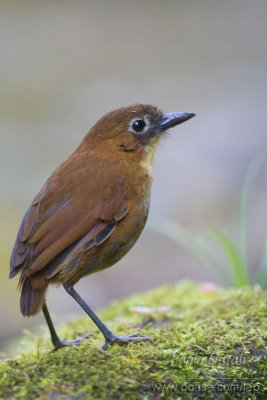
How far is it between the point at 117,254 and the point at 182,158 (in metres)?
8.04

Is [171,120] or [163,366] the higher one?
[171,120]

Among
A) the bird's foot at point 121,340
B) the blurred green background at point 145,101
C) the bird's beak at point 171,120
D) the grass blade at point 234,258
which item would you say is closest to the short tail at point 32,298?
the bird's foot at point 121,340

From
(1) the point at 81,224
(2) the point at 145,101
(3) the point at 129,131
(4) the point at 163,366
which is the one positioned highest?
(2) the point at 145,101

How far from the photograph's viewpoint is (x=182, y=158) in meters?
11.7

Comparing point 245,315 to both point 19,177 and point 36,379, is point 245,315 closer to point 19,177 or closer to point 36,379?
point 36,379

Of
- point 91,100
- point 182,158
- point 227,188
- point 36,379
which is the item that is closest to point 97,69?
point 91,100

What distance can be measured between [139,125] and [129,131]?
9 cm

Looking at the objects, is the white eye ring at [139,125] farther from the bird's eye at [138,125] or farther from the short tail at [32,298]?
the short tail at [32,298]

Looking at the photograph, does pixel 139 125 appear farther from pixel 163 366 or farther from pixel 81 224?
pixel 163 366

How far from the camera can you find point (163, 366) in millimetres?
3355

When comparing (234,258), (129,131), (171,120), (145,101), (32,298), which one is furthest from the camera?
(145,101)

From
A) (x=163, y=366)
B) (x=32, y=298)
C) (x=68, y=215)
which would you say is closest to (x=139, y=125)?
(x=68, y=215)

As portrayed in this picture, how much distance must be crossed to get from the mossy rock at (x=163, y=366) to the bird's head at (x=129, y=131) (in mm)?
1052

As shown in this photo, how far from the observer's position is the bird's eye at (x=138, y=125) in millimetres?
4352
